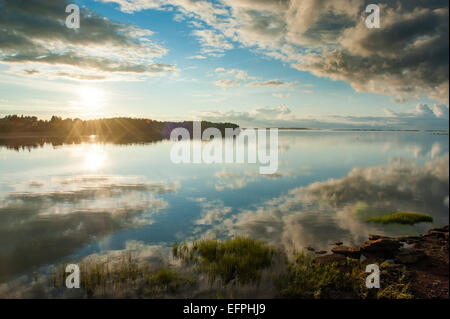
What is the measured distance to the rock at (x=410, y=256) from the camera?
1510 centimetres

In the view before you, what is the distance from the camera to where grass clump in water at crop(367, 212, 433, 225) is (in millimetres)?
23469

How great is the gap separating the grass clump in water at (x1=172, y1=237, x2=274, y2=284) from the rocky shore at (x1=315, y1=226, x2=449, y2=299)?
3480mm

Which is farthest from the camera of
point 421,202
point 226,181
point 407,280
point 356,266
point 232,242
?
point 226,181

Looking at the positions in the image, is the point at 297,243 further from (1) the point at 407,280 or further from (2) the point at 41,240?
(2) the point at 41,240

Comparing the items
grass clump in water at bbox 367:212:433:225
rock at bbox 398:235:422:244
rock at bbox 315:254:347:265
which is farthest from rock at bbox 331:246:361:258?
grass clump in water at bbox 367:212:433:225

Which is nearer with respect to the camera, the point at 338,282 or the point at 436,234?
the point at 338,282

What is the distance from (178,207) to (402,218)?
20.5 metres

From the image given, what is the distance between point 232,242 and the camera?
16.7m

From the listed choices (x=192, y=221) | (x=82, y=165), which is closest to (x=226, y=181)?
(x=192, y=221)

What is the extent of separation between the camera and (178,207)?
2648 cm

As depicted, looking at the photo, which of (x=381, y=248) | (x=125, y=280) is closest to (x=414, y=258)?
(x=381, y=248)

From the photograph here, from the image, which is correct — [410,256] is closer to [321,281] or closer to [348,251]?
[348,251]
